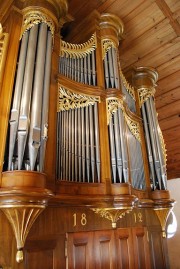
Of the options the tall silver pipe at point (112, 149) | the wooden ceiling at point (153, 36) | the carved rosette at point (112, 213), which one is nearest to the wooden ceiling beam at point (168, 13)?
the wooden ceiling at point (153, 36)

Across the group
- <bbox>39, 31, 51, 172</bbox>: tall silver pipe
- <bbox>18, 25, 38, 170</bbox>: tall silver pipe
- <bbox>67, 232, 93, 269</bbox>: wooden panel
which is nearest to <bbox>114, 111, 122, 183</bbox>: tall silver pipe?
<bbox>67, 232, 93, 269</bbox>: wooden panel

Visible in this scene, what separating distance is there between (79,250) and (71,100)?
6.24 feet

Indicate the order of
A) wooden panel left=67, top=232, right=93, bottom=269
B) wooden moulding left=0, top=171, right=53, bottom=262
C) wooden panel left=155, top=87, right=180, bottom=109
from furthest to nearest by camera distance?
1. wooden panel left=155, top=87, right=180, bottom=109
2. wooden panel left=67, top=232, right=93, bottom=269
3. wooden moulding left=0, top=171, right=53, bottom=262

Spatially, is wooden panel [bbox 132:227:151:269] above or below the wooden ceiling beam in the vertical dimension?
below

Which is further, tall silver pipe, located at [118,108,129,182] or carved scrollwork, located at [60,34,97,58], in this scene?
carved scrollwork, located at [60,34,97,58]

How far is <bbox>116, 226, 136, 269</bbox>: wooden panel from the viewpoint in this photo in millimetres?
3080

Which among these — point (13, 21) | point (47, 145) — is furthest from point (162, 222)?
point (13, 21)

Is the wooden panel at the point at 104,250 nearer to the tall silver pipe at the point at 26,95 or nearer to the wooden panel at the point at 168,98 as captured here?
the tall silver pipe at the point at 26,95

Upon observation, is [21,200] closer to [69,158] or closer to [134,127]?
[69,158]

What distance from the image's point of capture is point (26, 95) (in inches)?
102

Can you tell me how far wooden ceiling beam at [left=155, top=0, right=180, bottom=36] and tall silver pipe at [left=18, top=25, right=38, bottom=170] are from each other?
7.50ft

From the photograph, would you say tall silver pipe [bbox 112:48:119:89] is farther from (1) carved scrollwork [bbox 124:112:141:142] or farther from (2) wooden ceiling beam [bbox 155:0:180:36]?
(2) wooden ceiling beam [bbox 155:0:180:36]

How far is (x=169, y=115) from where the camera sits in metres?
6.09

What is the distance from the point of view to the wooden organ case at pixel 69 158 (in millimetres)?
2273
